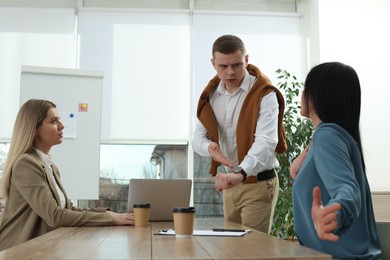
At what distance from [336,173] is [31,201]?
4.80 ft

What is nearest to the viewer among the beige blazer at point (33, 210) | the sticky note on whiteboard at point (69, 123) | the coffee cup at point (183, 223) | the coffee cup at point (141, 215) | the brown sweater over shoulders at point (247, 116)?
the coffee cup at point (183, 223)

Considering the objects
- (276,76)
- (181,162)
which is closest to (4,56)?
(181,162)

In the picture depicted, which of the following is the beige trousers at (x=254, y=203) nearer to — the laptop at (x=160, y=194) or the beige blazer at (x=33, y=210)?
the laptop at (x=160, y=194)

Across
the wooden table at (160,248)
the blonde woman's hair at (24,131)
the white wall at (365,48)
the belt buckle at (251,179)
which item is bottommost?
the wooden table at (160,248)

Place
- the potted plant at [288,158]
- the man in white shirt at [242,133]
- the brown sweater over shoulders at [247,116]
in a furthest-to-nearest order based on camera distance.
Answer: the potted plant at [288,158] < the brown sweater over shoulders at [247,116] < the man in white shirt at [242,133]

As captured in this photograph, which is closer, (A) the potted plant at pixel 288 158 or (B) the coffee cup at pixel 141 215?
(B) the coffee cup at pixel 141 215

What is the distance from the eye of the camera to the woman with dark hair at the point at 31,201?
214 cm

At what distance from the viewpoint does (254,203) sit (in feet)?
7.56

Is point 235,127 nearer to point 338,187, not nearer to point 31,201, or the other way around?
point 31,201

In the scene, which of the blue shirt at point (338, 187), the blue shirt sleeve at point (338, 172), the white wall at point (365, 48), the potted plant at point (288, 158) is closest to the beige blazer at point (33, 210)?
the blue shirt at point (338, 187)

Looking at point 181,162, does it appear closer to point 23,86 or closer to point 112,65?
point 112,65

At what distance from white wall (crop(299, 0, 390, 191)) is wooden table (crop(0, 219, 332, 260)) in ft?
12.6

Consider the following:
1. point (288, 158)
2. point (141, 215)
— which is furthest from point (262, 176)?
point (288, 158)

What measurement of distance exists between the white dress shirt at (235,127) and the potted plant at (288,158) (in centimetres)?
204
